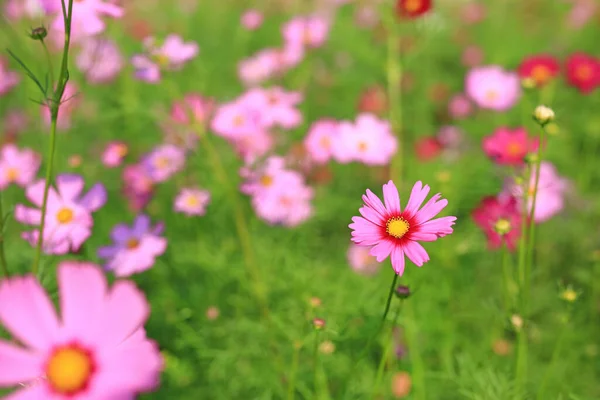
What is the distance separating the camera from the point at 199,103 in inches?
62.0

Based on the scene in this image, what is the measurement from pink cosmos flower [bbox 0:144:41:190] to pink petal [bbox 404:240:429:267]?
1.06m

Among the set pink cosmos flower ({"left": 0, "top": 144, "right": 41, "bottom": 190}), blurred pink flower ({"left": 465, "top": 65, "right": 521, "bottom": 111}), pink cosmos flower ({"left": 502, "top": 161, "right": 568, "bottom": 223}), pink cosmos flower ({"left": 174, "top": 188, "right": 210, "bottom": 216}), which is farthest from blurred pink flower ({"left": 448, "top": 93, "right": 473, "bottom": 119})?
pink cosmos flower ({"left": 0, "top": 144, "right": 41, "bottom": 190})

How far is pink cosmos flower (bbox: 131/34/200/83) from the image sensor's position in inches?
42.4

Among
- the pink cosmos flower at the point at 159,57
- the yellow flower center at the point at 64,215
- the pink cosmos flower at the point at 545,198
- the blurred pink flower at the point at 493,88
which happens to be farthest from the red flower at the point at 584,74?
the yellow flower center at the point at 64,215

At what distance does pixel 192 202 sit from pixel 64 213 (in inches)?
13.5

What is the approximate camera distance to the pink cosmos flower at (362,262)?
1643 millimetres

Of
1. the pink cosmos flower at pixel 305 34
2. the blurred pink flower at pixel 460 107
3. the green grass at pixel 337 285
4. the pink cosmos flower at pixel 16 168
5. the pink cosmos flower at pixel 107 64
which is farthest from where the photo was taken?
the blurred pink flower at pixel 460 107

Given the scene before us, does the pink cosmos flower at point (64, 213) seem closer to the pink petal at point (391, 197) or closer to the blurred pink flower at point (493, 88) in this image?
the pink petal at point (391, 197)

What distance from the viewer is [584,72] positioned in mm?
1590

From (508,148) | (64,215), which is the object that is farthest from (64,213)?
(508,148)

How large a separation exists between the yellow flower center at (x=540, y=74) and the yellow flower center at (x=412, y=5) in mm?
417

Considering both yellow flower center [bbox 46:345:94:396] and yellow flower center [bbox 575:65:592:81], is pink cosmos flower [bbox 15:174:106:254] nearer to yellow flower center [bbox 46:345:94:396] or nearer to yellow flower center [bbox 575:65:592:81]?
yellow flower center [bbox 46:345:94:396]

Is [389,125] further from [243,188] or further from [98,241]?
[98,241]

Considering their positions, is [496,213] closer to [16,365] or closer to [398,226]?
[398,226]
